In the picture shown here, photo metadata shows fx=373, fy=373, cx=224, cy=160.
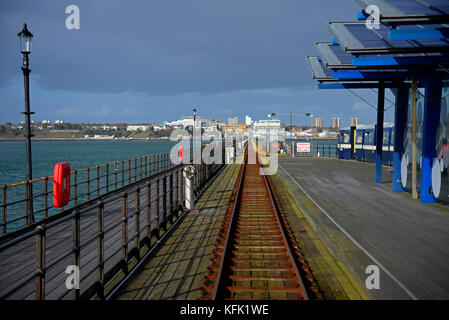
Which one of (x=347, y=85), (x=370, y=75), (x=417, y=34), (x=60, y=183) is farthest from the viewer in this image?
(x=347, y=85)

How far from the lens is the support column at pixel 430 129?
13.7 metres

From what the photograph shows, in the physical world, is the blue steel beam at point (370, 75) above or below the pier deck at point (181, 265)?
above

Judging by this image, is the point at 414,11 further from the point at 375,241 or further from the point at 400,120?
the point at 400,120

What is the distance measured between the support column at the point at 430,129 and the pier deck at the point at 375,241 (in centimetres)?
65

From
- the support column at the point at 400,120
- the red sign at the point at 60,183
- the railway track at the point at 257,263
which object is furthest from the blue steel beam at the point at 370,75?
the red sign at the point at 60,183

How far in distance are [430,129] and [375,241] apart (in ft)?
23.3

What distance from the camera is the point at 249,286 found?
6.06 metres

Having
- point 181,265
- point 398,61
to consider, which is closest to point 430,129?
point 398,61

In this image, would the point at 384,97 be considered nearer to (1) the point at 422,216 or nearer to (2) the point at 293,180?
(2) the point at 293,180

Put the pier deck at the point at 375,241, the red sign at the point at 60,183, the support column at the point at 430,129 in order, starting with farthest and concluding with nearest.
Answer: the support column at the point at 430,129, the red sign at the point at 60,183, the pier deck at the point at 375,241

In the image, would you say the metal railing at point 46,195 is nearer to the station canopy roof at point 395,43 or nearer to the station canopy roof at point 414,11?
the station canopy roof at point 414,11

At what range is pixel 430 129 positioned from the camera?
13664 millimetres

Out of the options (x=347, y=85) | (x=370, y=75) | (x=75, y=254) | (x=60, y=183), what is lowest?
(x=75, y=254)
